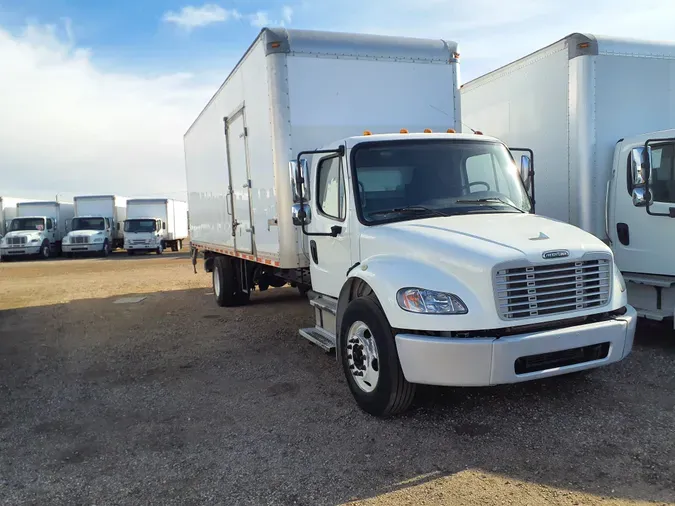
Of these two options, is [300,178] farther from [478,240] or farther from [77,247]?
[77,247]

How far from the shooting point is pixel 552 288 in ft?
13.8

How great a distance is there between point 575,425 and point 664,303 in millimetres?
2731

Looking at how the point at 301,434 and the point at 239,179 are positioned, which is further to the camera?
the point at 239,179

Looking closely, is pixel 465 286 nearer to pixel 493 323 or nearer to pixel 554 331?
pixel 493 323

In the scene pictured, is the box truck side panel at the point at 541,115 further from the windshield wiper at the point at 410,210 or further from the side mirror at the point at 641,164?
the windshield wiper at the point at 410,210

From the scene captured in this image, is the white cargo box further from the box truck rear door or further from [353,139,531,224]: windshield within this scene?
[353,139,531,224]: windshield

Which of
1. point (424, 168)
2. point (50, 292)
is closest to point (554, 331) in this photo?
point (424, 168)

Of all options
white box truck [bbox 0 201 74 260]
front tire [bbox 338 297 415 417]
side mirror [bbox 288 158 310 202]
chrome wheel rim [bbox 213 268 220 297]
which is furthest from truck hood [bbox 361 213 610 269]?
white box truck [bbox 0 201 74 260]

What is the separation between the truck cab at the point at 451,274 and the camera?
405cm

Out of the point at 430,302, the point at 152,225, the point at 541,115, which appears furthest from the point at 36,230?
the point at 430,302

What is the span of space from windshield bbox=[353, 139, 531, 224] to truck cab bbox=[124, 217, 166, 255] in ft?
86.0

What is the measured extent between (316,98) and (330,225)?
1823mm

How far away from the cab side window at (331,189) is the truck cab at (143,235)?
2553 cm

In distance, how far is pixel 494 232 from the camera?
4504 mm
